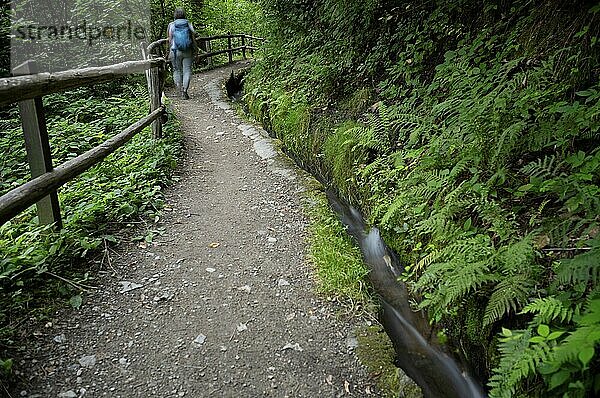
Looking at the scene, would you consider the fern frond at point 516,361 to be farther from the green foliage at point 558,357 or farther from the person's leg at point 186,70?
the person's leg at point 186,70

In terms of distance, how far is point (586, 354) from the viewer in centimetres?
183

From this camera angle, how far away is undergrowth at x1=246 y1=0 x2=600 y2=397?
240 centimetres

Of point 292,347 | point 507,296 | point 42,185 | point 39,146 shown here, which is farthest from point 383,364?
point 39,146

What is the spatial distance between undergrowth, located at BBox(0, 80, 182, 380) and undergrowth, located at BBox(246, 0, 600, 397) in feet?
7.99

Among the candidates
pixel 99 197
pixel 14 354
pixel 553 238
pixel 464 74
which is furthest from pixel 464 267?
pixel 99 197

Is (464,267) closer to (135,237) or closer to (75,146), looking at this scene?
(135,237)

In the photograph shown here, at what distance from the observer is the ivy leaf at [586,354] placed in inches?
70.6

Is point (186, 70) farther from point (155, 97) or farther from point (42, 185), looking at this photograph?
point (42, 185)

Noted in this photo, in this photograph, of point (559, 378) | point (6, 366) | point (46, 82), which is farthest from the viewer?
point (46, 82)

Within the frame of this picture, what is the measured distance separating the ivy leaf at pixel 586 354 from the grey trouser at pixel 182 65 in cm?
967

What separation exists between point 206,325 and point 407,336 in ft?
5.56

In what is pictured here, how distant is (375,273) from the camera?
457cm

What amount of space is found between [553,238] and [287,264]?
216cm

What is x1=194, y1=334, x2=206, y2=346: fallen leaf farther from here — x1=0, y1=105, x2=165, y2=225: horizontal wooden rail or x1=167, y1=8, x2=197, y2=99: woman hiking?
x1=167, y1=8, x2=197, y2=99: woman hiking
